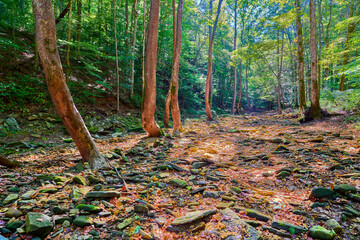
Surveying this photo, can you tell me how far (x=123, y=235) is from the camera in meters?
1.91

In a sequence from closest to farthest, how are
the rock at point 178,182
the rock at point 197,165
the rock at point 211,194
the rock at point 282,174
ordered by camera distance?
1. the rock at point 211,194
2. the rock at point 178,182
3. the rock at point 282,174
4. the rock at point 197,165

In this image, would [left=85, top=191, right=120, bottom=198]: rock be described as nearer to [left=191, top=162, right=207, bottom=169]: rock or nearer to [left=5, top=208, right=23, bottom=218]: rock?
[left=5, top=208, right=23, bottom=218]: rock

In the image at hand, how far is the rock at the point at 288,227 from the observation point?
194 centimetres

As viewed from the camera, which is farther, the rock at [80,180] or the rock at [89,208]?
the rock at [80,180]

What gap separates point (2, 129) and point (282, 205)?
9.29 metres

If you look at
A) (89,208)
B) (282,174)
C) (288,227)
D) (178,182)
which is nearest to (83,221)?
(89,208)

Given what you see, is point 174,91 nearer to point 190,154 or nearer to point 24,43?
point 190,154

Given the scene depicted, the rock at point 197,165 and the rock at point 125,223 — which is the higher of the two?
the rock at point 125,223

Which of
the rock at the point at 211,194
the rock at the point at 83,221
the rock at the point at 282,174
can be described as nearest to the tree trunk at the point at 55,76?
the rock at the point at 83,221

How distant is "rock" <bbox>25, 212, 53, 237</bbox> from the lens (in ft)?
5.90

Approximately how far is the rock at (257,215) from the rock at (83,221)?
1944mm

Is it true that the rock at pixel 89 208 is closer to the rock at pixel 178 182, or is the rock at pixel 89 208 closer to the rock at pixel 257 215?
the rock at pixel 178 182

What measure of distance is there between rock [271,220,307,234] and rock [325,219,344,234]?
30 centimetres

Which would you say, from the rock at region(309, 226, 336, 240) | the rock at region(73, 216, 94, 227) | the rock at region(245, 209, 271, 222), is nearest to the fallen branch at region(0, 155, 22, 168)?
the rock at region(73, 216, 94, 227)
